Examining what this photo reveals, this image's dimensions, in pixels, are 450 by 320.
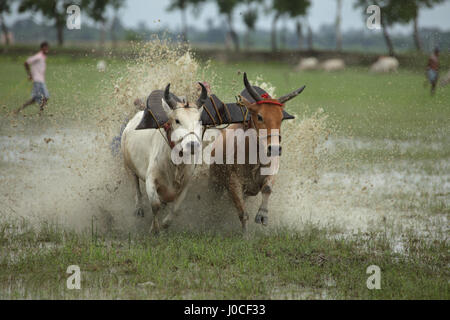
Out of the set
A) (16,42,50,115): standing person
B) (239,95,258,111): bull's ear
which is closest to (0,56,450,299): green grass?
(239,95,258,111): bull's ear

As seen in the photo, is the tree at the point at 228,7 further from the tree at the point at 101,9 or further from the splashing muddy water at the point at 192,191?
the splashing muddy water at the point at 192,191

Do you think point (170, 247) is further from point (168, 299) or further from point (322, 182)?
point (322, 182)

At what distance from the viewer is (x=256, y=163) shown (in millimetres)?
7070

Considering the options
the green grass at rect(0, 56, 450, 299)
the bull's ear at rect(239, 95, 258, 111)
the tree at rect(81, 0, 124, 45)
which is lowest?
the green grass at rect(0, 56, 450, 299)

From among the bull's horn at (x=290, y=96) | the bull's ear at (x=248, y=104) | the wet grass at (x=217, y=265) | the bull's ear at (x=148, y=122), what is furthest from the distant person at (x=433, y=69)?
the bull's ear at (x=148, y=122)

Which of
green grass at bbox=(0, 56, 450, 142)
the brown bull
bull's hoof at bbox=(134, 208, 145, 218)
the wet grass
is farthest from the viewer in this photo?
green grass at bbox=(0, 56, 450, 142)

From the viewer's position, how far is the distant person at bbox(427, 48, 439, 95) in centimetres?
1104

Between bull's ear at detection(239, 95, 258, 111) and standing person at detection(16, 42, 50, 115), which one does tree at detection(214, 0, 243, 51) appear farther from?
bull's ear at detection(239, 95, 258, 111)

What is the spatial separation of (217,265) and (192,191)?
76.6 inches

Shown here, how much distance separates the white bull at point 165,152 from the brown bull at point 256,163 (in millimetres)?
493

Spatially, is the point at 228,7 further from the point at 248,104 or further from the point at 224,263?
the point at 224,263

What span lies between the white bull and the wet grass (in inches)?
19.0

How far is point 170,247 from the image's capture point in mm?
6398
